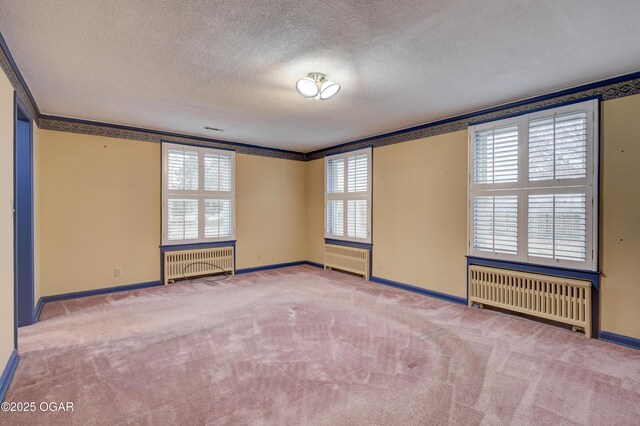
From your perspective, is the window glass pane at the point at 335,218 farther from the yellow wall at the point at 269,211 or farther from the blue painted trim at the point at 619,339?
the blue painted trim at the point at 619,339

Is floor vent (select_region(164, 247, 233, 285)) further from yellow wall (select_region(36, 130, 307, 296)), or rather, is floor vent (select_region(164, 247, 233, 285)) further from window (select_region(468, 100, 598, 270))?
window (select_region(468, 100, 598, 270))

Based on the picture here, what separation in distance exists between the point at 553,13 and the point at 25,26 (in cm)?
366

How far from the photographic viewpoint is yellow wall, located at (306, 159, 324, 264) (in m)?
6.91

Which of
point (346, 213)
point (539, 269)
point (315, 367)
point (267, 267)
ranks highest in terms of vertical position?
point (346, 213)

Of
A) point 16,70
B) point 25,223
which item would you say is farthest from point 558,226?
point 25,223

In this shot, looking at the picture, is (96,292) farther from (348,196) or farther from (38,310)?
(348,196)

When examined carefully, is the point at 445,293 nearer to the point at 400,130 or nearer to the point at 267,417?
the point at 400,130

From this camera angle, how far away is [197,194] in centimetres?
567

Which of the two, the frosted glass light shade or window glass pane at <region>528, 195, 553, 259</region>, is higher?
the frosted glass light shade

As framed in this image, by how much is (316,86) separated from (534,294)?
3.40m

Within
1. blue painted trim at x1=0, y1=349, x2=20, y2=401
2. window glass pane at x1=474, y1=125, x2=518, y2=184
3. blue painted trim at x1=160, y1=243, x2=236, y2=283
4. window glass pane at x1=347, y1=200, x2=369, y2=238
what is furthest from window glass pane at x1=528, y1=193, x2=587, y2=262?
blue painted trim at x1=0, y1=349, x2=20, y2=401

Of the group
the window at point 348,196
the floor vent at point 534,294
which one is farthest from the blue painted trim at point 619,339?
the window at point 348,196

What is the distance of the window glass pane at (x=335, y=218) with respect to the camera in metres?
6.35

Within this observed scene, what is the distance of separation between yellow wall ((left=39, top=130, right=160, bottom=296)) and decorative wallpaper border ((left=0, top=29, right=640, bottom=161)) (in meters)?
0.13
